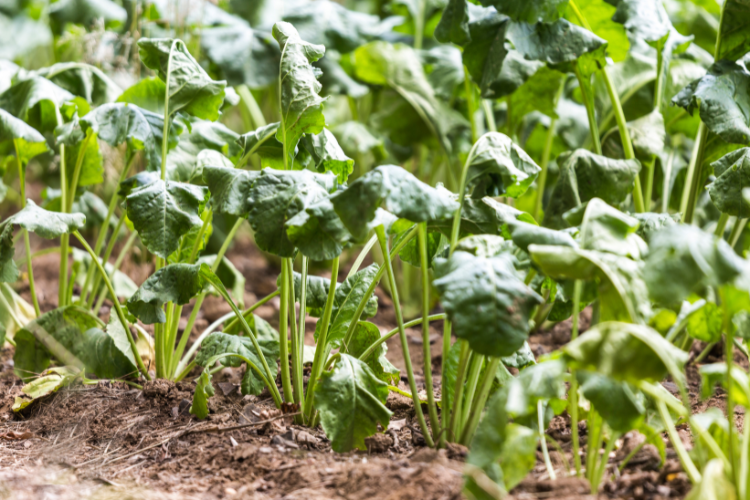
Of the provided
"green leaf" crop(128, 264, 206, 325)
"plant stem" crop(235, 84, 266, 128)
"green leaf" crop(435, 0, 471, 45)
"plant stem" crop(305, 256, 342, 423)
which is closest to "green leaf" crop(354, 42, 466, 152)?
"plant stem" crop(235, 84, 266, 128)

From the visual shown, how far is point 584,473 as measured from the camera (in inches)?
39.8

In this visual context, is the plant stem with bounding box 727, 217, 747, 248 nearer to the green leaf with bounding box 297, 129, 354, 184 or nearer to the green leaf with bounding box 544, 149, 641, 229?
the green leaf with bounding box 544, 149, 641, 229

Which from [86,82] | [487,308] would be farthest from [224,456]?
[86,82]

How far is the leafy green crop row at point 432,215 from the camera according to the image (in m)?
0.88

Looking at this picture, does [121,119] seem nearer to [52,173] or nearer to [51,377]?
[51,377]

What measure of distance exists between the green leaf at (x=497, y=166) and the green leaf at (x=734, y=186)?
49 cm

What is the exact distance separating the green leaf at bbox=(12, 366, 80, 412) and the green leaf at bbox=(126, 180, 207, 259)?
0.49m

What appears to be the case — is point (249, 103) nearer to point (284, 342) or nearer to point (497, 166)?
point (284, 342)

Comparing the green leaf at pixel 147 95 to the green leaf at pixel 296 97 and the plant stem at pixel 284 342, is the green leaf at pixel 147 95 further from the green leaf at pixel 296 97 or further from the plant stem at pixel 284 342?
the plant stem at pixel 284 342

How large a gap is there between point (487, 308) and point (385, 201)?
0.23 meters

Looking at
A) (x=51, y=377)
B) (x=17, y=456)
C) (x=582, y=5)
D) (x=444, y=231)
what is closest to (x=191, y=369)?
(x=51, y=377)

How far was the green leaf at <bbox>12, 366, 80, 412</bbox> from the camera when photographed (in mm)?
1440

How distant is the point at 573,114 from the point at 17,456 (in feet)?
6.85

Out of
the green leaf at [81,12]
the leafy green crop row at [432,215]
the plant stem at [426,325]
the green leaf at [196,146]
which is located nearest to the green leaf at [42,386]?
the leafy green crop row at [432,215]
